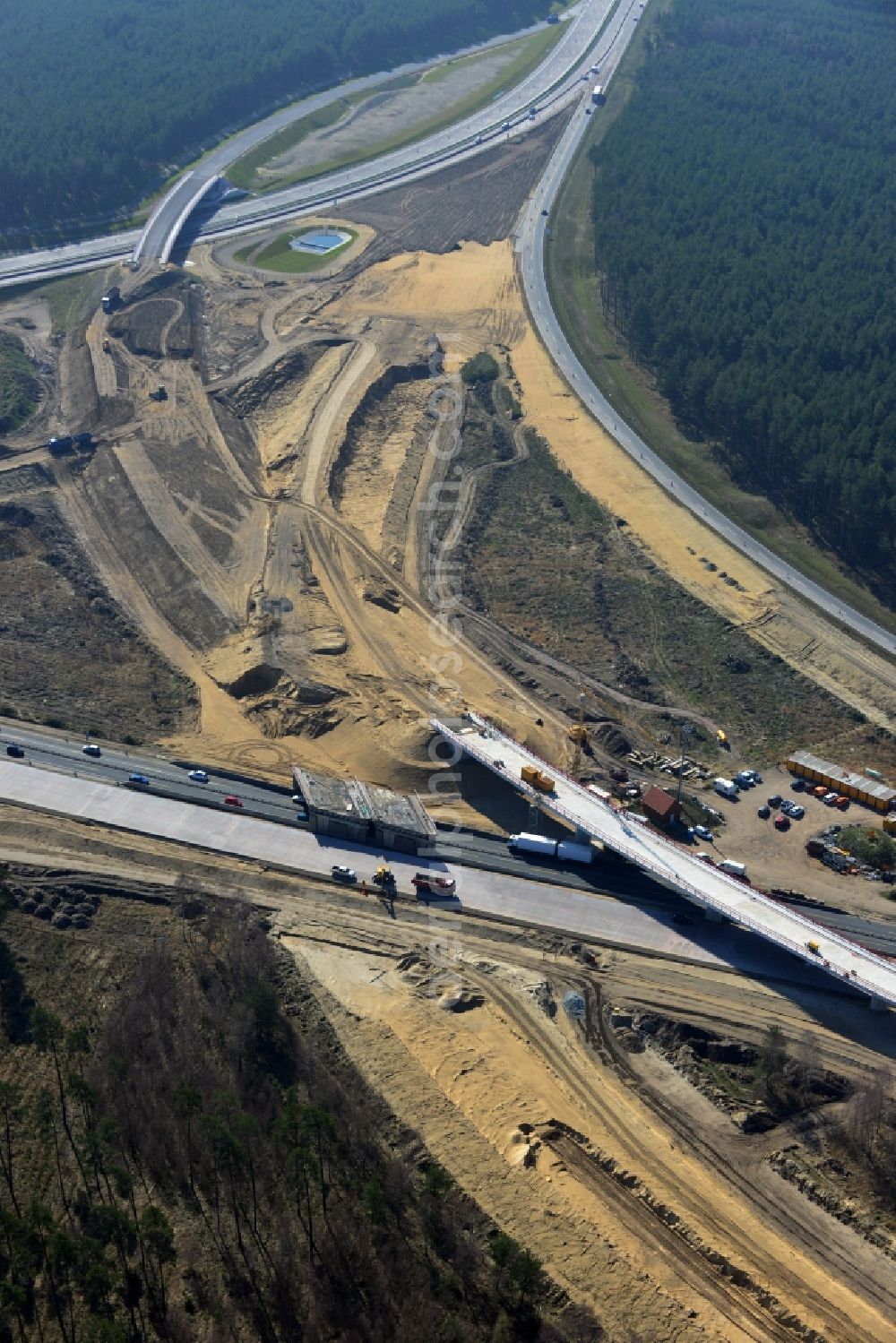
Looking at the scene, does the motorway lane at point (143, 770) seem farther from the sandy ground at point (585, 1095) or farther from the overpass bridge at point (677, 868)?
the overpass bridge at point (677, 868)

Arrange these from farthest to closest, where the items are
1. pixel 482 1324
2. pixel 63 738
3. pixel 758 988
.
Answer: pixel 63 738 < pixel 758 988 < pixel 482 1324

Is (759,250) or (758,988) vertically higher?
(759,250)

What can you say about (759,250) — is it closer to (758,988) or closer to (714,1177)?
(758,988)

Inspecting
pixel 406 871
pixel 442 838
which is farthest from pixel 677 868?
pixel 406 871

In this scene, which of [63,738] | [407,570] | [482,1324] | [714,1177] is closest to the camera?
[482,1324]

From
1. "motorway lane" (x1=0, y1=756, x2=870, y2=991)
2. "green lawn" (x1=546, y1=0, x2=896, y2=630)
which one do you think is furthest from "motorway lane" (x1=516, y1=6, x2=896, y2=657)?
"motorway lane" (x1=0, y1=756, x2=870, y2=991)

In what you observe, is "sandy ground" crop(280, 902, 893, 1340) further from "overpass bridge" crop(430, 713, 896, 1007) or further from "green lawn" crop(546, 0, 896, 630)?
"green lawn" crop(546, 0, 896, 630)

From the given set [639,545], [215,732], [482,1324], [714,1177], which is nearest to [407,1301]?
[482,1324]
